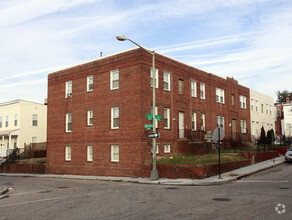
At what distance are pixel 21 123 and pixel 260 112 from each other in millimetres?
34087

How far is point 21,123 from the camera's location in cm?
4603

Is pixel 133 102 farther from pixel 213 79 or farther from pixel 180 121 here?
pixel 213 79

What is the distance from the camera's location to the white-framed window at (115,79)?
27469mm

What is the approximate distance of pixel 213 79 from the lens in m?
35.1

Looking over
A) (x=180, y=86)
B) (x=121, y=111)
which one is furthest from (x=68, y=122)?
(x=180, y=86)

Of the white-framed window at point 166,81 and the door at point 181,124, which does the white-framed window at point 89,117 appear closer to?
the white-framed window at point 166,81

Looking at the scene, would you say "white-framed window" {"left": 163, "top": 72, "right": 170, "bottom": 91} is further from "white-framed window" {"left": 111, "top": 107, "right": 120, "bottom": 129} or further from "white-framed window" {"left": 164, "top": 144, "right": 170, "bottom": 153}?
"white-framed window" {"left": 164, "top": 144, "right": 170, "bottom": 153}

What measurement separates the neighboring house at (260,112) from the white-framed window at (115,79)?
2196cm

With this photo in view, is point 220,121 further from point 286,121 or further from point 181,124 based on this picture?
point 286,121

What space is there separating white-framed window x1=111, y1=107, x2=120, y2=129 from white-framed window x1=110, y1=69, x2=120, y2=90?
1.89 metres

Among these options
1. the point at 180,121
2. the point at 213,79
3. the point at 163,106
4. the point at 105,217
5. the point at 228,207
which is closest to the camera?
the point at 105,217

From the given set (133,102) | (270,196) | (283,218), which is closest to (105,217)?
(283,218)

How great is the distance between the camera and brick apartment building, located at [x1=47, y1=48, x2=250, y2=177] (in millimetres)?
25781

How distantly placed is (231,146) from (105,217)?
28.9 meters
